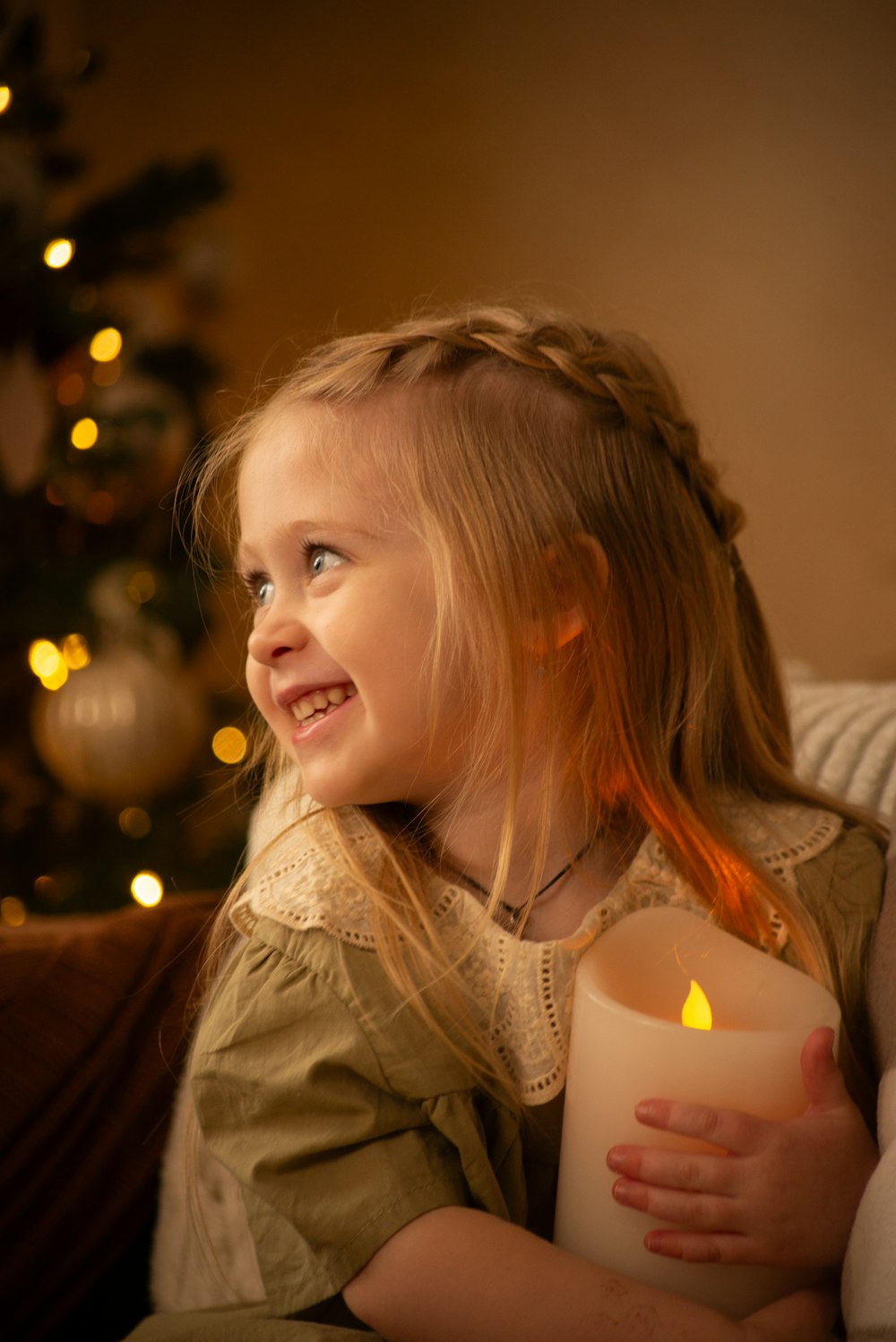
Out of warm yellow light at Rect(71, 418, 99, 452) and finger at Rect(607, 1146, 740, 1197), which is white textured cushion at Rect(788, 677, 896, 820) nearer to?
finger at Rect(607, 1146, 740, 1197)

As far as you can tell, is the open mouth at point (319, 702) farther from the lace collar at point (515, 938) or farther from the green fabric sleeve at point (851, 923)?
the green fabric sleeve at point (851, 923)

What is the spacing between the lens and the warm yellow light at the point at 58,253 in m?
1.65

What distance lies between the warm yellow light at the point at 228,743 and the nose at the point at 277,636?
1363mm

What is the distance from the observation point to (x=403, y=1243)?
0.62m

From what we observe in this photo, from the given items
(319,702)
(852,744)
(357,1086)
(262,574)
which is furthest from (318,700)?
(852,744)

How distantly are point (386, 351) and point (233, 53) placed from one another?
2247 mm

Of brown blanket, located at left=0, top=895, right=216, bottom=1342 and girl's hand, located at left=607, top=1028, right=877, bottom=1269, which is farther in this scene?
brown blanket, located at left=0, top=895, right=216, bottom=1342

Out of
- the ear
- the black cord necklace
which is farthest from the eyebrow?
the black cord necklace

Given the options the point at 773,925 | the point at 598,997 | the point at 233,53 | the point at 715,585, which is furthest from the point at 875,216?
the point at 598,997

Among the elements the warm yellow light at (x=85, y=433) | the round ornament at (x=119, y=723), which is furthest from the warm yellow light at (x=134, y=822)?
the warm yellow light at (x=85, y=433)

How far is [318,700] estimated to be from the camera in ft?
2.40

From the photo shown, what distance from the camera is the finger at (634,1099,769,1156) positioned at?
0.56 metres

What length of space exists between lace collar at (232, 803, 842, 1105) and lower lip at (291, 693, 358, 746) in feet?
0.28

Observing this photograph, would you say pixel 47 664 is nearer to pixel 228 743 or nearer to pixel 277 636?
pixel 228 743
